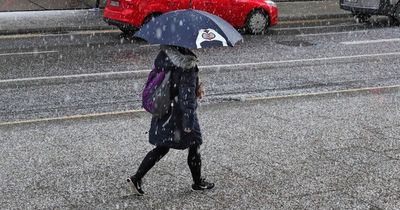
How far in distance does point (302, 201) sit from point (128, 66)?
7.40 metres

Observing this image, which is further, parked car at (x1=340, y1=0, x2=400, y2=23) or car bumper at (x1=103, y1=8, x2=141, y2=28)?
parked car at (x1=340, y1=0, x2=400, y2=23)

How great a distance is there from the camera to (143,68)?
12.9 m

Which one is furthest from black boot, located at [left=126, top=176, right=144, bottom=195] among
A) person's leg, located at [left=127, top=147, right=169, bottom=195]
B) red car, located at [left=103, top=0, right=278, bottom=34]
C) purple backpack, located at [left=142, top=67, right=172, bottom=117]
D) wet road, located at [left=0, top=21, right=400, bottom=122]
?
red car, located at [left=103, top=0, right=278, bottom=34]

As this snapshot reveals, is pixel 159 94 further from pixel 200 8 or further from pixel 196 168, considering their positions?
pixel 200 8

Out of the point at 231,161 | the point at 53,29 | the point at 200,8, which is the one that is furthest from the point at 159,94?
the point at 53,29

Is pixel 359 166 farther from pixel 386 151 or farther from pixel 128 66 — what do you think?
pixel 128 66

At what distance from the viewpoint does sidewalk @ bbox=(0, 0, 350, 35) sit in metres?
17.6

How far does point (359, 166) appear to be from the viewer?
282 inches

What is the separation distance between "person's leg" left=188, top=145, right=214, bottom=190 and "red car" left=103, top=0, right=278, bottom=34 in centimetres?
1041

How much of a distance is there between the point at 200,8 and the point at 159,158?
11.2 m

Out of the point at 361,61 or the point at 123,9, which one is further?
the point at 123,9

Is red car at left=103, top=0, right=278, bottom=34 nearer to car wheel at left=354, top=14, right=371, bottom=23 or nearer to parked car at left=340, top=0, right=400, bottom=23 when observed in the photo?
parked car at left=340, top=0, right=400, bottom=23

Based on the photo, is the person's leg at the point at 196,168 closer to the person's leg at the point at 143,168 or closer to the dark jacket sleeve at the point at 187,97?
the person's leg at the point at 143,168

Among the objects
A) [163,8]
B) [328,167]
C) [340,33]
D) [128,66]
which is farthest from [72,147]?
[340,33]
